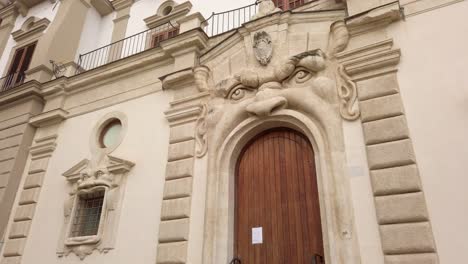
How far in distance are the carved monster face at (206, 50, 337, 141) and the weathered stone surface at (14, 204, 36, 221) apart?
4.88 m

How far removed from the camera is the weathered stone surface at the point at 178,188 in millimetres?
6547

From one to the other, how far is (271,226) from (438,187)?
2.52m

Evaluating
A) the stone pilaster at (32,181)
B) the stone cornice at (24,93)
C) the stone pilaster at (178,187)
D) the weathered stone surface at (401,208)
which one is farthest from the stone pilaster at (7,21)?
the weathered stone surface at (401,208)

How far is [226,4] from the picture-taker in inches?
404

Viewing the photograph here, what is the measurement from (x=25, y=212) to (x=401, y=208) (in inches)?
316

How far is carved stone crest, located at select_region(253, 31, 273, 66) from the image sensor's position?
6.80 metres

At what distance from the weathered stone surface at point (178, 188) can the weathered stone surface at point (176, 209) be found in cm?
9

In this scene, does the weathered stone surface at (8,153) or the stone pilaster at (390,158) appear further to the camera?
the weathered stone surface at (8,153)

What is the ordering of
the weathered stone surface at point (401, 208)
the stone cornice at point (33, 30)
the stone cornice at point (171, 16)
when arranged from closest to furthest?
the weathered stone surface at point (401, 208) < the stone cornice at point (171, 16) < the stone cornice at point (33, 30)

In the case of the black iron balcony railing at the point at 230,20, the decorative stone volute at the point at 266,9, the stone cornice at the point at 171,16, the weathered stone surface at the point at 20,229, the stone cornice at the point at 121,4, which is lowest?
the weathered stone surface at the point at 20,229

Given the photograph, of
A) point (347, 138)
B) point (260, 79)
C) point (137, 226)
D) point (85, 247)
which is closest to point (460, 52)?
point (347, 138)

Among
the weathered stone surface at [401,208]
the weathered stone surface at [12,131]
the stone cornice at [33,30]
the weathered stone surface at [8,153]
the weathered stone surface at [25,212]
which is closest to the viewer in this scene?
the weathered stone surface at [401,208]

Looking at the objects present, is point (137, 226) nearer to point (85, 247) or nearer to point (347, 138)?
point (85, 247)

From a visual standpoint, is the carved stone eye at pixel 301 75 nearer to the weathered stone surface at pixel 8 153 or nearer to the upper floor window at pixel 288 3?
the upper floor window at pixel 288 3
